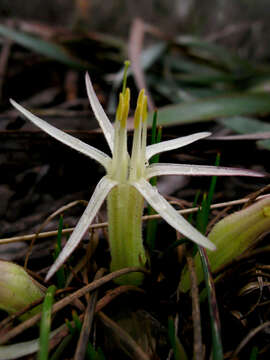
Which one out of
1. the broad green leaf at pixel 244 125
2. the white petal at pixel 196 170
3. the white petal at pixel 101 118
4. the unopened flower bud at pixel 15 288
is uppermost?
the broad green leaf at pixel 244 125

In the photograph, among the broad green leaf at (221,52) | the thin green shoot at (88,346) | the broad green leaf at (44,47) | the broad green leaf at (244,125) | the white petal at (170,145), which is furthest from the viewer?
the broad green leaf at (221,52)

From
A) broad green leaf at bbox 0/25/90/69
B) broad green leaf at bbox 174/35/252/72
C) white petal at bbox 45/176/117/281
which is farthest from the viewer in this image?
broad green leaf at bbox 174/35/252/72

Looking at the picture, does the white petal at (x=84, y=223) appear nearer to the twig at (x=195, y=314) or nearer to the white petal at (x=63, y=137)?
the white petal at (x=63, y=137)

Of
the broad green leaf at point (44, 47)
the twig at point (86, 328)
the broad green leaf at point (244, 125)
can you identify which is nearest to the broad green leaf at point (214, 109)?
the broad green leaf at point (244, 125)

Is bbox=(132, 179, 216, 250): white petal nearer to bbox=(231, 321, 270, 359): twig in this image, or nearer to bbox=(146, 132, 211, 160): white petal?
bbox=(146, 132, 211, 160): white petal

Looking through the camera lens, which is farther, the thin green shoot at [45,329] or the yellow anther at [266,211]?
the yellow anther at [266,211]

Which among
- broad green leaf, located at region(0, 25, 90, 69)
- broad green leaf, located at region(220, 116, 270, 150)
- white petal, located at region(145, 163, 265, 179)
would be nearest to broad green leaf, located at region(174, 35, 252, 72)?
broad green leaf, located at region(0, 25, 90, 69)

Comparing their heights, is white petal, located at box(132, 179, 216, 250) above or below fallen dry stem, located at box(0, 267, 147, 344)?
above

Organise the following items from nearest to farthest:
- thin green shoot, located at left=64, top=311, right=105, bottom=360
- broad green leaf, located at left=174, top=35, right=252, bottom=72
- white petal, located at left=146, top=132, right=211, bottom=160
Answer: thin green shoot, located at left=64, top=311, right=105, bottom=360, white petal, located at left=146, top=132, right=211, bottom=160, broad green leaf, located at left=174, top=35, right=252, bottom=72
